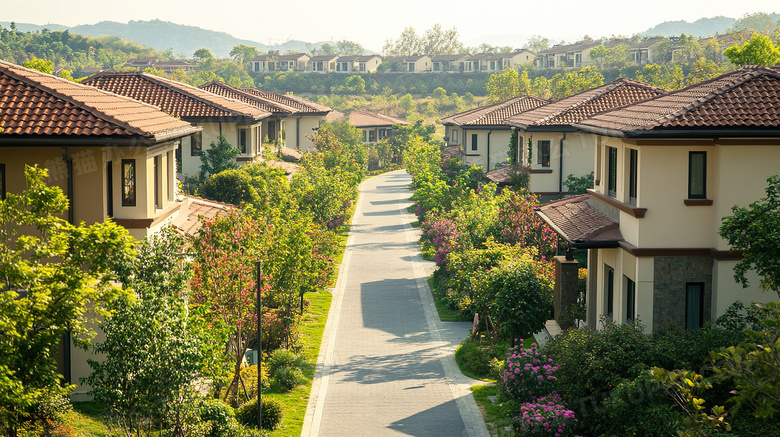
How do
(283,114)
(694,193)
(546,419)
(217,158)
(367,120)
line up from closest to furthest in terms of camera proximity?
(546,419)
(694,193)
(217,158)
(283,114)
(367,120)

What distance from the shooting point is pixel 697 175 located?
686 inches

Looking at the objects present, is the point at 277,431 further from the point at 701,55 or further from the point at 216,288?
the point at 701,55

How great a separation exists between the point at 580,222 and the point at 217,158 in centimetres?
2112

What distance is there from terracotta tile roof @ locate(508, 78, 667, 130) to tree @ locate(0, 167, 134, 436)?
2489 centimetres

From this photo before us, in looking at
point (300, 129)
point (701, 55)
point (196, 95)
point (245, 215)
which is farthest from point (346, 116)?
point (245, 215)

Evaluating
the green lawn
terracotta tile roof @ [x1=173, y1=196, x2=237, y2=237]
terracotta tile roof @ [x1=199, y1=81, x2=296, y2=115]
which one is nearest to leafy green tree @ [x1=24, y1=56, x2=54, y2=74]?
terracotta tile roof @ [x1=173, y1=196, x2=237, y2=237]

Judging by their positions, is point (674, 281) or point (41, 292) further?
point (674, 281)

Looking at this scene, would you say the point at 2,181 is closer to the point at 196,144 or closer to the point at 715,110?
the point at 715,110

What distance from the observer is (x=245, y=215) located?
64.5 ft

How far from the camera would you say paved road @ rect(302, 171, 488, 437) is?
1870 centimetres

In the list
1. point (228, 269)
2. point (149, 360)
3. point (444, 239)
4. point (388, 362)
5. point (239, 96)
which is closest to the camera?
point (149, 360)

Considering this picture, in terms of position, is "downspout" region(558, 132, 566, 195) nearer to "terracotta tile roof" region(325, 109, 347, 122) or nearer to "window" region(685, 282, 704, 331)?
"window" region(685, 282, 704, 331)

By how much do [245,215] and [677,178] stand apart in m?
10.3

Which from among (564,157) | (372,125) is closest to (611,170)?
(564,157)
